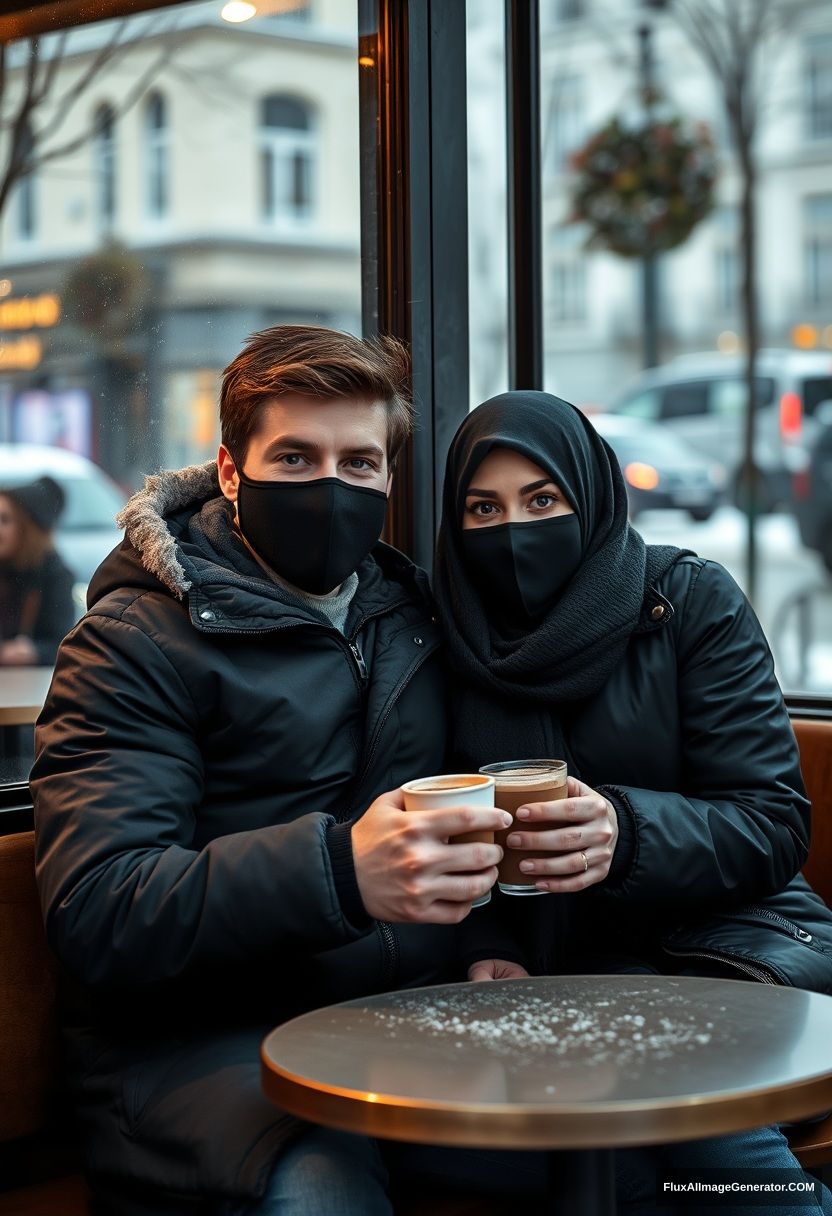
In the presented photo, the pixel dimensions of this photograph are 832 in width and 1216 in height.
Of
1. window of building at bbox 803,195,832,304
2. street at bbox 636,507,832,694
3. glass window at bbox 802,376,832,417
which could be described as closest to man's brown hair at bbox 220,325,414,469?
street at bbox 636,507,832,694

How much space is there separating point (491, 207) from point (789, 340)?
14645mm

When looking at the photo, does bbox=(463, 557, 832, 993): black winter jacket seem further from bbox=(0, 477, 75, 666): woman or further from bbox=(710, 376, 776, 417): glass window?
bbox=(710, 376, 776, 417): glass window

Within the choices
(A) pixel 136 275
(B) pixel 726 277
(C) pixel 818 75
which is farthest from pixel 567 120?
(A) pixel 136 275

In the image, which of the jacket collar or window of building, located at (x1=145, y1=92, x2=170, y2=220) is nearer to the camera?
the jacket collar

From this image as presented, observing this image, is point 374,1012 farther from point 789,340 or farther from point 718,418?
point 789,340

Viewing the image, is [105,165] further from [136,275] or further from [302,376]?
[302,376]

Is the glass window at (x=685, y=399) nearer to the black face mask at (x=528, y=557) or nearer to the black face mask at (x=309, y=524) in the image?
the black face mask at (x=528, y=557)

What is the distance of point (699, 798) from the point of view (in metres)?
2.40

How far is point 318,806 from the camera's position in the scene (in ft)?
7.59

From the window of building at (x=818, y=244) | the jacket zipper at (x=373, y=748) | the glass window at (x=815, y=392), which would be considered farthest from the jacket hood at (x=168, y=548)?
the window of building at (x=818, y=244)

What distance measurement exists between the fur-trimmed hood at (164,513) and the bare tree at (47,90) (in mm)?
1642

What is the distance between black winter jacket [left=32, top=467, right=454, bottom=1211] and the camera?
1885mm

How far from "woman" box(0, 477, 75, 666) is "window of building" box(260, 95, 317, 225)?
9.93 meters

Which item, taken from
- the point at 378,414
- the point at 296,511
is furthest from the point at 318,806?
the point at 378,414
